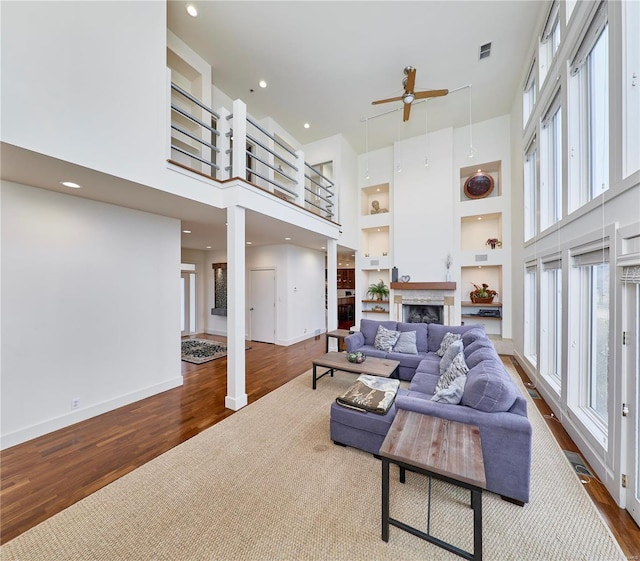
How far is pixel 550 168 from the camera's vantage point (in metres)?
3.90

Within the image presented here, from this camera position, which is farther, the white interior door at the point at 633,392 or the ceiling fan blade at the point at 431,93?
the ceiling fan blade at the point at 431,93

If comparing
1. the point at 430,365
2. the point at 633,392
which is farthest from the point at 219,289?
the point at 633,392

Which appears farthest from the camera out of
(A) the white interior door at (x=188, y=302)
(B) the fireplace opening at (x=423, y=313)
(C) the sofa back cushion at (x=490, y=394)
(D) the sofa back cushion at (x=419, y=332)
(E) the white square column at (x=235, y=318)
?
(A) the white interior door at (x=188, y=302)

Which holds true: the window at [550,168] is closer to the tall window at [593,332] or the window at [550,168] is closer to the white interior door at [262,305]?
the tall window at [593,332]

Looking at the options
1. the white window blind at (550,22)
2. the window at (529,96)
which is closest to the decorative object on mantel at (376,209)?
the window at (529,96)

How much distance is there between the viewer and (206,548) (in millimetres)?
1614

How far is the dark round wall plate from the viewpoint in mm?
6434

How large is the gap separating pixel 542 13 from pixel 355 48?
2.62 meters

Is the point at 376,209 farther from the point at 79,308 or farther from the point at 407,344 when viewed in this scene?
the point at 79,308

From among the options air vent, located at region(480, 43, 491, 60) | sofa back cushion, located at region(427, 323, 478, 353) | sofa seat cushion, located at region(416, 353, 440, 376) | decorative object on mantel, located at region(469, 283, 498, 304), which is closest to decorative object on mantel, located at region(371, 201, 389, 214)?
decorative object on mantel, located at region(469, 283, 498, 304)

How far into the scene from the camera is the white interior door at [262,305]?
701 centimetres

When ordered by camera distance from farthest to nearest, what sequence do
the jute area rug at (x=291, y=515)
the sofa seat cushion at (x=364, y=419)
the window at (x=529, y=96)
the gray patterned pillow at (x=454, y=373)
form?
1. the window at (x=529, y=96)
2. the gray patterned pillow at (x=454, y=373)
3. the sofa seat cushion at (x=364, y=419)
4. the jute area rug at (x=291, y=515)

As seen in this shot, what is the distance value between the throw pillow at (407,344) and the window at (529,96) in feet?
14.4

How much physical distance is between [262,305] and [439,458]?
19.8 ft
